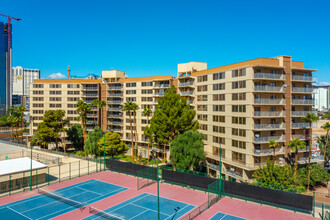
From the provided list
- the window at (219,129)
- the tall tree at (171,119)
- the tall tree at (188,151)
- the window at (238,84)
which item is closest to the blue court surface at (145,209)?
the tall tree at (188,151)

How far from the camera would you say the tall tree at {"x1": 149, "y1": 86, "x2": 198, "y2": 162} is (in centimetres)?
5059

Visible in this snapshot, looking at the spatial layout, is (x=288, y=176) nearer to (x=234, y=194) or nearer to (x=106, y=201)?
(x=234, y=194)

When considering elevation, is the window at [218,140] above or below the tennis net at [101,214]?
above

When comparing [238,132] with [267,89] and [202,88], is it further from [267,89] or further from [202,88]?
[202,88]

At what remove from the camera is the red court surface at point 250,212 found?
2873 cm

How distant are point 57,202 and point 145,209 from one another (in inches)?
498

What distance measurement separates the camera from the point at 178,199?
115ft

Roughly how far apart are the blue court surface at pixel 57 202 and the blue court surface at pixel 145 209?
4.56 meters

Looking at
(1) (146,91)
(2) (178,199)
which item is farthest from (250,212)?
(1) (146,91)

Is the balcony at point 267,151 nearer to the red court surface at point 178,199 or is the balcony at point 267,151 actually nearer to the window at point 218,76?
the red court surface at point 178,199

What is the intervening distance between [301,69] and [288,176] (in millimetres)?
21026

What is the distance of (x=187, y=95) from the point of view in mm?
60062

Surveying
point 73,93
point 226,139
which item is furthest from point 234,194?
point 73,93

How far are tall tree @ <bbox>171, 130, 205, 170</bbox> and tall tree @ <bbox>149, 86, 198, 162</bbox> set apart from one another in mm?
3636
